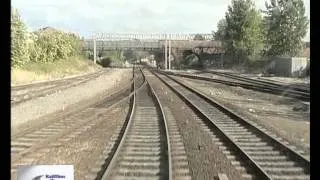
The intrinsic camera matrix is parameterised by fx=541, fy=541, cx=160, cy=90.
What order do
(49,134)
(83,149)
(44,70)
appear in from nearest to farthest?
(83,149), (49,134), (44,70)

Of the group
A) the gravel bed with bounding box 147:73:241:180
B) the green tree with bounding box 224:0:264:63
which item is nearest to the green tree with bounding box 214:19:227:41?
the green tree with bounding box 224:0:264:63

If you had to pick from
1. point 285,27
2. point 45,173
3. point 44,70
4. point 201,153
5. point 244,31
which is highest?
point 285,27

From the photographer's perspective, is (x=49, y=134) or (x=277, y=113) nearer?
(x=49, y=134)

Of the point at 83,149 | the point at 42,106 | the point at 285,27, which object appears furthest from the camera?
the point at 285,27

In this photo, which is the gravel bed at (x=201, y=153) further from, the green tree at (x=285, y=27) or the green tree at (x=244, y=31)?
the green tree at (x=285, y=27)

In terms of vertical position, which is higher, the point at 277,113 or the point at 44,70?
the point at 44,70

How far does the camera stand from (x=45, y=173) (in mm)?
6402

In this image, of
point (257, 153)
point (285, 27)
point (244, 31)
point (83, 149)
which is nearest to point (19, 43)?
point (244, 31)

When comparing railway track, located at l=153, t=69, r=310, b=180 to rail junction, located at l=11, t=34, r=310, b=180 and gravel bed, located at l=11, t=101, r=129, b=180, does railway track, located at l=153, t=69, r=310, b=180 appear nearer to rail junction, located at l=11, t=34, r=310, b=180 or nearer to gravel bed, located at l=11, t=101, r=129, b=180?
rail junction, located at l=11, t=34, r=310, b=180

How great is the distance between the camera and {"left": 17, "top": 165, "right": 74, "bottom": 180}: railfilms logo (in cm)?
640

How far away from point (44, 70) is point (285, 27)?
2522cm

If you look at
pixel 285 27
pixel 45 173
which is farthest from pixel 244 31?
pixel 45 173

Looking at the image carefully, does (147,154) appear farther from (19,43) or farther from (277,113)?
(19,43)
